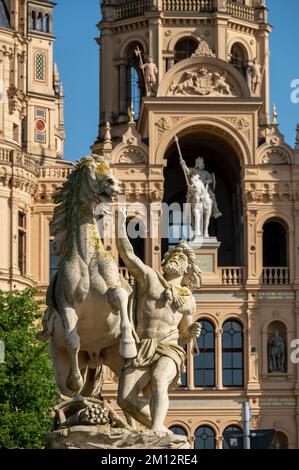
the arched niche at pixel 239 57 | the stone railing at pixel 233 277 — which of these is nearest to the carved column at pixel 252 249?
the stone railing at pixel 233 277

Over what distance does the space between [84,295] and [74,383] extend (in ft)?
4.27

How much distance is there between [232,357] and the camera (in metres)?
80.5

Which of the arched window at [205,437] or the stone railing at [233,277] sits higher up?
the stone railing at [233,277]

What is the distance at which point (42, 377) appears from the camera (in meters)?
61.2

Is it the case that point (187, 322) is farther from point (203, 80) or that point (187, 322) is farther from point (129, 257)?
point (203, 80)

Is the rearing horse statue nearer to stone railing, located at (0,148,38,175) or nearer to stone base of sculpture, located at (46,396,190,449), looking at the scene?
stone base of sculpture, located at (46,396,190,449)

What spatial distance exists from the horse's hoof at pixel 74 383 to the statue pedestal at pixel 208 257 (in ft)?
183

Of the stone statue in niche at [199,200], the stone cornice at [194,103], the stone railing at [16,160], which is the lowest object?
the stone statue in niche at [199,200]

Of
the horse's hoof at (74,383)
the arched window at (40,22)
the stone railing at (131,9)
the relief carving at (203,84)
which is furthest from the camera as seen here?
the arched window at (40,22)

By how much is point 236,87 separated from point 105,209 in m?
55.8

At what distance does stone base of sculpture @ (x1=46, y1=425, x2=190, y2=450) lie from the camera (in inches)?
945

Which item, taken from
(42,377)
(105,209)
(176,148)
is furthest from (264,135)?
(105,209)

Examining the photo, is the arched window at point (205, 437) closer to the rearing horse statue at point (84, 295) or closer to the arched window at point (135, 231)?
the arched window at point (135, 231)

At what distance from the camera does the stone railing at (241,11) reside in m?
89.5
